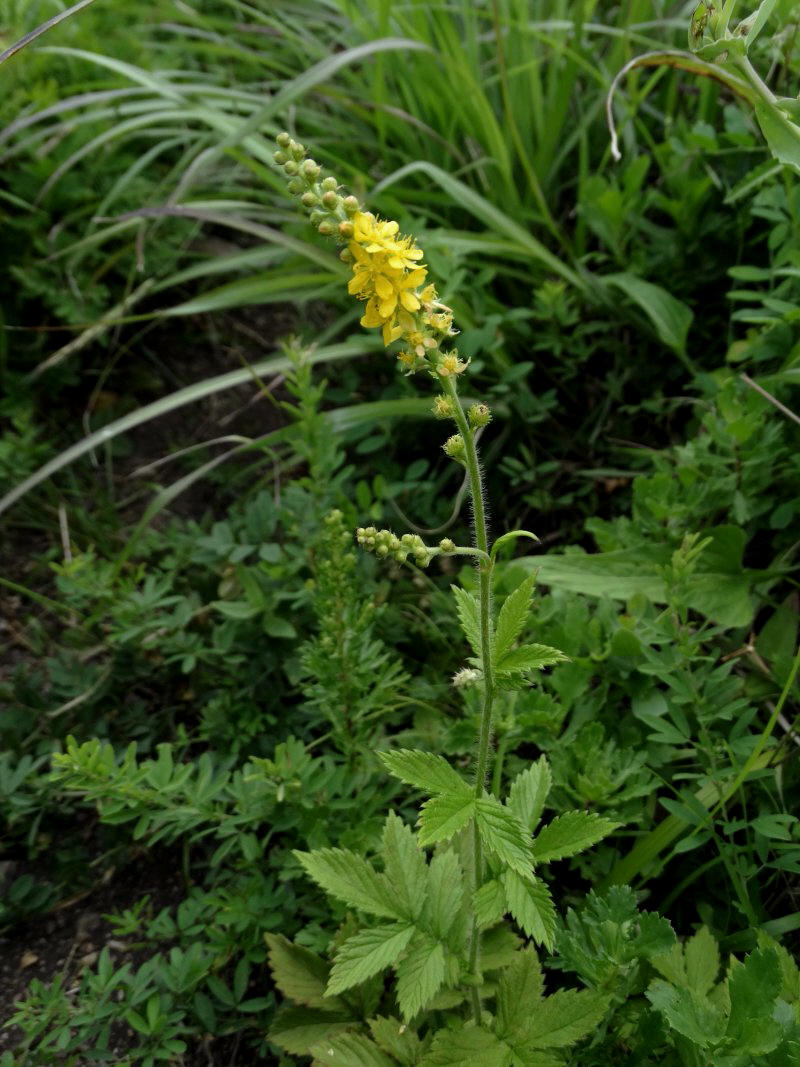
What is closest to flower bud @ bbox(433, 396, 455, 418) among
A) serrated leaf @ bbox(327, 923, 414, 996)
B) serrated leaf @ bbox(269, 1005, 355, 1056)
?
serrated leaf @ bbox(327, 923, 414, 996)

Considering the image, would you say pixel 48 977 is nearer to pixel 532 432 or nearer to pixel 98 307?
pixel 532 432

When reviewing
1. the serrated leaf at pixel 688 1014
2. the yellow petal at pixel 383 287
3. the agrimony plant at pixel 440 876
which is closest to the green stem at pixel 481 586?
the agrimony plant at pixel 440 876

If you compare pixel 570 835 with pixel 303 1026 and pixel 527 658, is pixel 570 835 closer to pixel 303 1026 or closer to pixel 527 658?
pixel 527 658

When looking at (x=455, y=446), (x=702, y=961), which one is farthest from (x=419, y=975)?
(x=455, y=446)

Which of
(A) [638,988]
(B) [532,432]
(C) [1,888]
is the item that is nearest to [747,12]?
(B) [532,432]

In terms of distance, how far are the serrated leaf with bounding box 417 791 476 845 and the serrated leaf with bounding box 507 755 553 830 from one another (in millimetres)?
182

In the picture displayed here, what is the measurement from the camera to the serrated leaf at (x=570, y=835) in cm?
106

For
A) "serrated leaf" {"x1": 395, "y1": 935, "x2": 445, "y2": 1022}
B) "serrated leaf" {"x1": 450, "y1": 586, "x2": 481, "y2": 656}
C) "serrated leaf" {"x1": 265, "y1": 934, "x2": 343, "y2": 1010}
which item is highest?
"serrated leaf" {"x1": 450, "y1": 586, "x2": 481, "y2": 656}

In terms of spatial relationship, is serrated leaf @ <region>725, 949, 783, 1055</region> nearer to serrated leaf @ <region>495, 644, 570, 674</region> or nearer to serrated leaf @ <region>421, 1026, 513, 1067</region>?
serrated leaf @ <region>421, 1026, 513, 1067</region>

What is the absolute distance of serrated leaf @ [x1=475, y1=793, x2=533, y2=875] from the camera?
95cm

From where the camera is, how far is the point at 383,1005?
1.29m

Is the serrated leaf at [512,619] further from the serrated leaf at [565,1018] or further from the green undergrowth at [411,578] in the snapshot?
the serrated leaf at [565,1018]

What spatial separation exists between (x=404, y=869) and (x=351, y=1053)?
9.4 inches

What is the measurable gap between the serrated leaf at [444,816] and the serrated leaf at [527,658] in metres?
0.14
